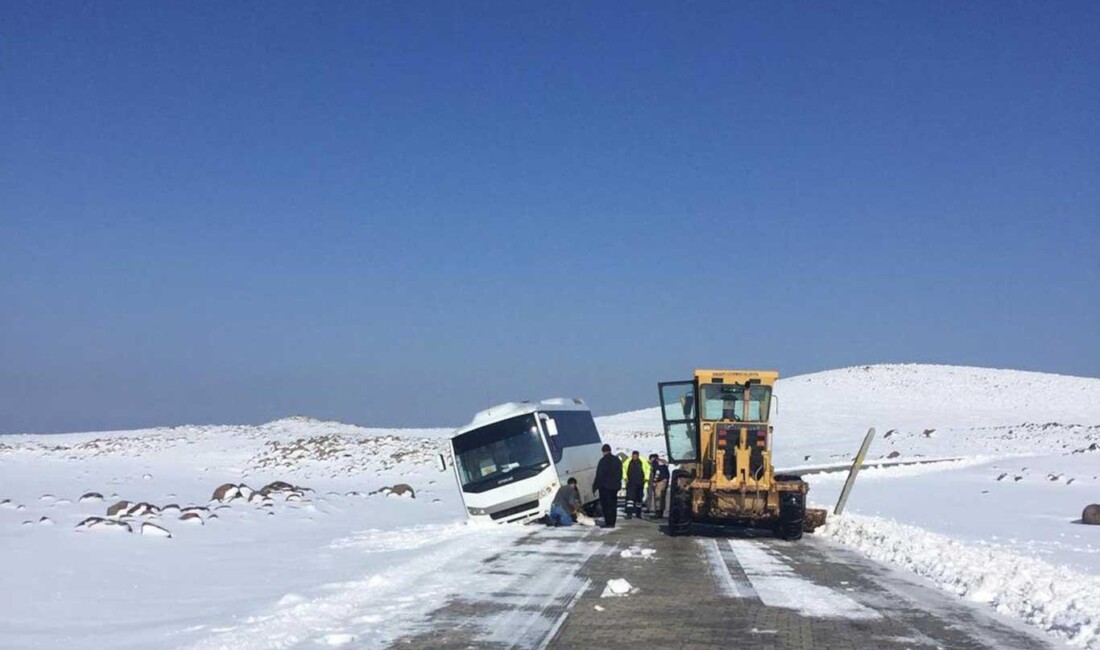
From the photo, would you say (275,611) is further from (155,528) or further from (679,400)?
(679,400)

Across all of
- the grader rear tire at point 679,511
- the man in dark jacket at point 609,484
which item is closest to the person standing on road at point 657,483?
the man in dark jacket at point 609,484

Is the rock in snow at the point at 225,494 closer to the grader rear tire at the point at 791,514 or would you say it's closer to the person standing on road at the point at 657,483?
the person standing on road at the point at 657,483

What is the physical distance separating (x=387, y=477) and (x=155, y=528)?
89.1 feet

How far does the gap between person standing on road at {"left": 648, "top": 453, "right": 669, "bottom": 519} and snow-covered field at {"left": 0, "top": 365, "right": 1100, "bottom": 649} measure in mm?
4548

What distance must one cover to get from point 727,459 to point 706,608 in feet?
31.2

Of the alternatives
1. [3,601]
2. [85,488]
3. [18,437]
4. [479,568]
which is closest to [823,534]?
[479,568]

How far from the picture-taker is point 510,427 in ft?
76.3

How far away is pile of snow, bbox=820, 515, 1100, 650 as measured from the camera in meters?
10.8

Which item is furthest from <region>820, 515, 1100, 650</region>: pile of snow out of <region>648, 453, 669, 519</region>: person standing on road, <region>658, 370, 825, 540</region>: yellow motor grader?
<region>648, 453, 669, 519</region>: person standing on road

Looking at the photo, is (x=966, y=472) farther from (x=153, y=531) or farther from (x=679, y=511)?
(x=153, y=531)

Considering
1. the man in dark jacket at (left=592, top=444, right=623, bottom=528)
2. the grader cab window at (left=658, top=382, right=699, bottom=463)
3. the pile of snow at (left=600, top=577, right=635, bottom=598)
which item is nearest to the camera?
the pile of snow at (left=600, top=577, right=635, bottom=598)

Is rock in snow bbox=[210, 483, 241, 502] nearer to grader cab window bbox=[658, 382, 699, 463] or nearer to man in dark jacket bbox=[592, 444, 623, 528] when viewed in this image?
man in dark jacket bbox=[592, 444, 623, 528]

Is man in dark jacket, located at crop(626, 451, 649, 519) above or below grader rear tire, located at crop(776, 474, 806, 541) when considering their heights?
above

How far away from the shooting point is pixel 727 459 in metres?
21.0
